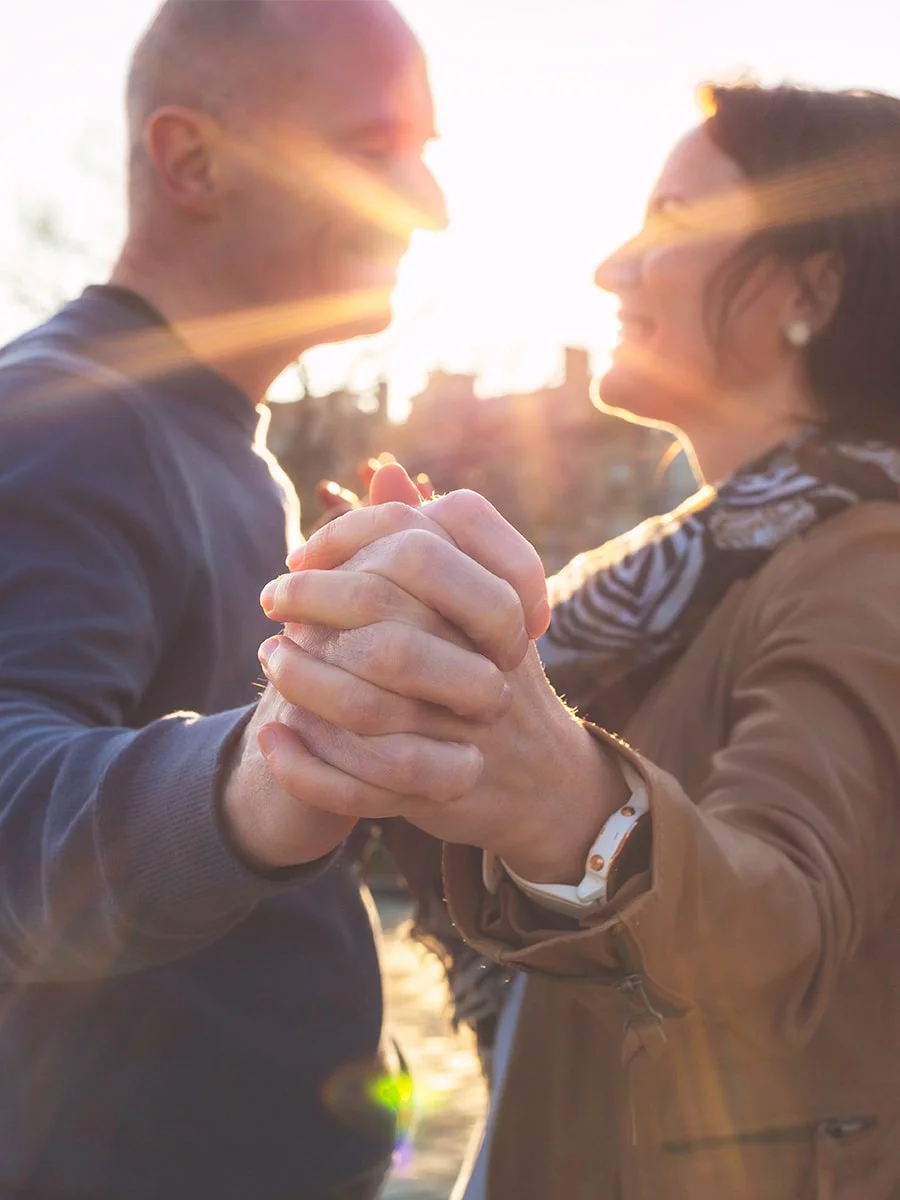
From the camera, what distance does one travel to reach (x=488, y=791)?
974mm

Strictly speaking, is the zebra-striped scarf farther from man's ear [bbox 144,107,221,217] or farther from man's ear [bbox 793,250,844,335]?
man's ear [bbox 144,107,221,217]

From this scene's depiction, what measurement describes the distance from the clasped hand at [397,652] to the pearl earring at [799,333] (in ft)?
4.22

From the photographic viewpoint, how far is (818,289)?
1.96 metres

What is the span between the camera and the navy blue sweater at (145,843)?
1057 mm

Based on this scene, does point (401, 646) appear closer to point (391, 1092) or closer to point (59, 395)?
point (59, 395)

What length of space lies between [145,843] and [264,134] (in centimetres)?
159

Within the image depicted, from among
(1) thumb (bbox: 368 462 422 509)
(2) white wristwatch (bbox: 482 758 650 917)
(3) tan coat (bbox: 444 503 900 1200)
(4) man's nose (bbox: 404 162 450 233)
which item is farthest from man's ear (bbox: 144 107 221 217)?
(2) white wristwatch (bbox: 482 758 650 917)

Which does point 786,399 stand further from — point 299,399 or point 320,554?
point 299,399

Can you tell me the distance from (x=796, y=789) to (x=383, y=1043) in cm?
112

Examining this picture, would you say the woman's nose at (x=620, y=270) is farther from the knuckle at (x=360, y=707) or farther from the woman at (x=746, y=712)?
the knuckle at (x=360, y=707)

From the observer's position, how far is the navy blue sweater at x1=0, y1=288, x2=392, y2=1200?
106cm

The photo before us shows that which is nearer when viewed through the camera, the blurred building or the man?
the man

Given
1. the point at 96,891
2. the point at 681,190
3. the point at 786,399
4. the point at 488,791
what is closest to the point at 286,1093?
the point at 96,891

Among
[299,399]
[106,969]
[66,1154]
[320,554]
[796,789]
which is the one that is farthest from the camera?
[299,399]
